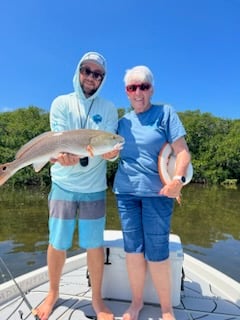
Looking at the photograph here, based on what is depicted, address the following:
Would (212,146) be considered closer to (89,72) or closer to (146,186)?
(89,72)

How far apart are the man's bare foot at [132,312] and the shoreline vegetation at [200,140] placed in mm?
36672

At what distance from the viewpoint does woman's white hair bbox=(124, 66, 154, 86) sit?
113 inches

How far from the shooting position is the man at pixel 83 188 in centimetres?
296

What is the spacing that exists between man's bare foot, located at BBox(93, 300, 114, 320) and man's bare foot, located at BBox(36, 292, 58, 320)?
0.37 m

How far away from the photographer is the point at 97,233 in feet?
9.93

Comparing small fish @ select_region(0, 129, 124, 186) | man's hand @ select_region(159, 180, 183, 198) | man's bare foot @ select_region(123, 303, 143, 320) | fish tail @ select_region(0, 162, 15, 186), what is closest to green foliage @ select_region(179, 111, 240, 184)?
man's bare foot @ select_region(123, 303, 143, 320)

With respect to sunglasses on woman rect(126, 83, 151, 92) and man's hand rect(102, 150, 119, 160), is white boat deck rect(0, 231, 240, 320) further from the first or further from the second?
sunglasses on woman rect(126, 83, 151, 92)

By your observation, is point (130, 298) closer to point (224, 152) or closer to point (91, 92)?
point (91, 92)

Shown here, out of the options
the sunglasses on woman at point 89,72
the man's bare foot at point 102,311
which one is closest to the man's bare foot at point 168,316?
the man's bare foot at point 102,311

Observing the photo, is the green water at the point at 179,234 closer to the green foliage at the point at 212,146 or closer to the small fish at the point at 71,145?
the small fish at the point at 71,145

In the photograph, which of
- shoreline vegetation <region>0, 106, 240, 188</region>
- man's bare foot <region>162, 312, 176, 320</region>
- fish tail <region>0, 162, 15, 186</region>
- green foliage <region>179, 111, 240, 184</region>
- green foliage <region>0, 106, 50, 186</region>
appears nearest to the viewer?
fish tail <region>0, 162, 15, 186</region>

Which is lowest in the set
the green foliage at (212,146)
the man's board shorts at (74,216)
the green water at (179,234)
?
the green water at (179,234)

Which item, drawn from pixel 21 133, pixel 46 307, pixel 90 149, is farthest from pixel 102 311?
pixel 21 133

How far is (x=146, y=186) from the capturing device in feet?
9.23
